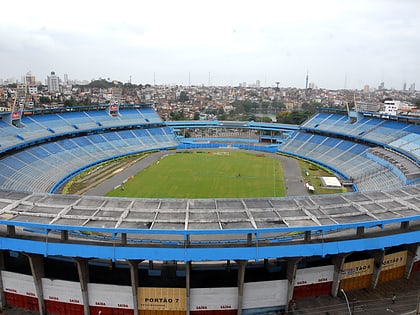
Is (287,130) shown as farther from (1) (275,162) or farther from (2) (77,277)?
(2) (77,277)

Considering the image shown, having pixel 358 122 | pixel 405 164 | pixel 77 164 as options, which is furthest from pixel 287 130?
pixel 77 164

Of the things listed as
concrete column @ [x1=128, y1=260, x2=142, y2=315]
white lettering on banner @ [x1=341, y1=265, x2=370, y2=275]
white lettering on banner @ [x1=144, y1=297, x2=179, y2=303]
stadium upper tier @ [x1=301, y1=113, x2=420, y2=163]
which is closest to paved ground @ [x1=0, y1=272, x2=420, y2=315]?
white lettering on banner @ [x1=341, y1=265, x2=370, y2=275]

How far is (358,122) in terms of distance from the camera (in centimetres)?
6319

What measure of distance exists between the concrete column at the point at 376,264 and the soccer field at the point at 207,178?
781 inches

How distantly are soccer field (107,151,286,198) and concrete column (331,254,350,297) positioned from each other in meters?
20.3

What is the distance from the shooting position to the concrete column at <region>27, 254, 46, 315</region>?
710 inches

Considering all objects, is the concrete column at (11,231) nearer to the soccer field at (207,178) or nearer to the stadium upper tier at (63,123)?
the soccer field at (207,178)

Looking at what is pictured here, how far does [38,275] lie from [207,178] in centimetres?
3104

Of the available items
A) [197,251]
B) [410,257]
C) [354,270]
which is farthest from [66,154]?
[410,257]

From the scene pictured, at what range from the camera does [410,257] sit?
21516 mm

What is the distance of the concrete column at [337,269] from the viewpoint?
19.3 meters

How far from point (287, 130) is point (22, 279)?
6421 centimetres

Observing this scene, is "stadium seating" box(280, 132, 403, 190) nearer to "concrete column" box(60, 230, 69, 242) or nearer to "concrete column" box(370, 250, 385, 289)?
"concrete column" box(370, 250, 385, 289)

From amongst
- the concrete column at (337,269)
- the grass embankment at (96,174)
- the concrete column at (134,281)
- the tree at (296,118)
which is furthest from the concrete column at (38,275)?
the tree at (296,118)
